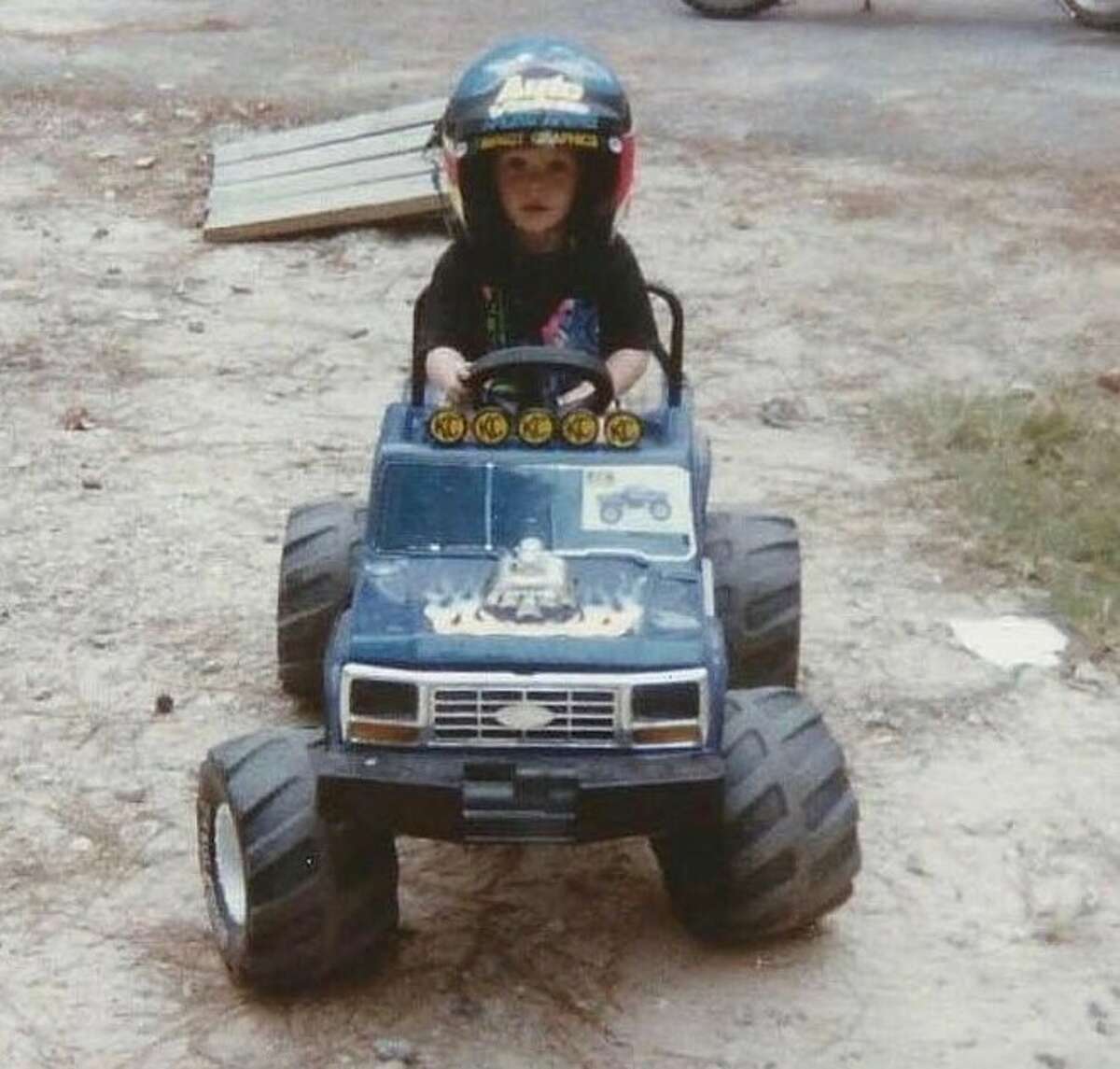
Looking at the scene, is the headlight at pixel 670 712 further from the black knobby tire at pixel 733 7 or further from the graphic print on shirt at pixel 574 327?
the black knobby tire at pixel 733 7

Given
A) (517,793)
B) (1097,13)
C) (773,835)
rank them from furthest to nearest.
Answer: (1097,13)
(773,835)
(517,793)

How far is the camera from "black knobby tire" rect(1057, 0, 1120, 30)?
14.8m

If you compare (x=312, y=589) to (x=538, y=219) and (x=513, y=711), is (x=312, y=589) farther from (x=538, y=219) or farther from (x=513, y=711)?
(x=513, y=711)

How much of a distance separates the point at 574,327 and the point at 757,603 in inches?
29.9

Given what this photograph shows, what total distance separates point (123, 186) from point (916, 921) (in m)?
7.30

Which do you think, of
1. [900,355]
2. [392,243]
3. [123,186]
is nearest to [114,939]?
[900,355]

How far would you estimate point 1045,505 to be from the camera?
7.37 meters

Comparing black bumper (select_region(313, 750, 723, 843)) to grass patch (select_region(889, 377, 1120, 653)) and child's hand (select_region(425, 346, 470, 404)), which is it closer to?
child's hand (select_region(425, 346, 470, 404))

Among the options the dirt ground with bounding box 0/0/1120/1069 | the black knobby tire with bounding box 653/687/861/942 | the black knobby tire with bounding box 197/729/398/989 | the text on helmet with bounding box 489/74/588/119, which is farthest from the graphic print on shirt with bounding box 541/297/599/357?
the black knobby tire with bounding box 197/729/398/989

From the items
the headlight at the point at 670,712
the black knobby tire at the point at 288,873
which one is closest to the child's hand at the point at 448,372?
the black knobby tire at the point at 288,873

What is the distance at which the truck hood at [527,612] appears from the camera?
14.8ft

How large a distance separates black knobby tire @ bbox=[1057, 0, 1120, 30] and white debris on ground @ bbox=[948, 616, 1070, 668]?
9.06m

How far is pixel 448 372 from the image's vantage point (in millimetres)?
5418

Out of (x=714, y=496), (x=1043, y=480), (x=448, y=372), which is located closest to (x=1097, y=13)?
(x=1043, y=480)
